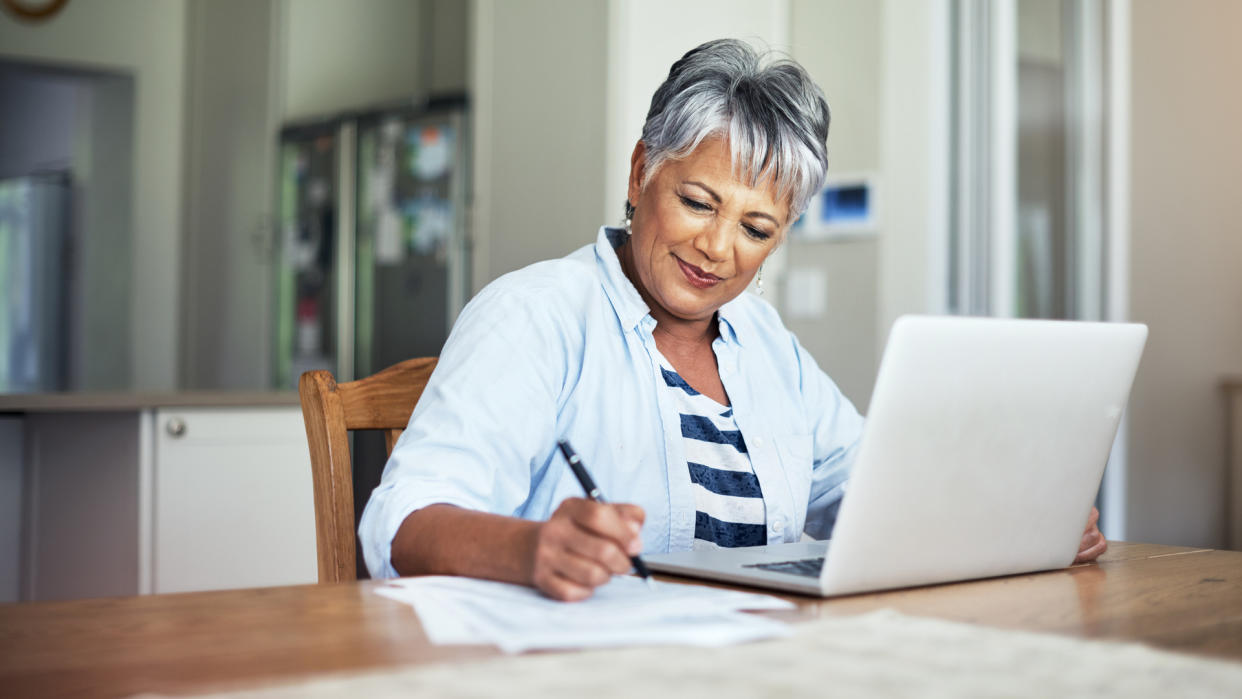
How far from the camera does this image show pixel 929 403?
0.87m

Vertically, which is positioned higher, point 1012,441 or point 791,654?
point 1012,441

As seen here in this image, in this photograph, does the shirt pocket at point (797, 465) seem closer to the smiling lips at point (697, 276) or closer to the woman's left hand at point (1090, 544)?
the smiling lips at point (697, 276)

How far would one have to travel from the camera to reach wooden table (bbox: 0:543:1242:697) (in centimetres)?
64

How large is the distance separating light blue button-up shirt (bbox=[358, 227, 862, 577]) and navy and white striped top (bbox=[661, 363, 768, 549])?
0.05ft

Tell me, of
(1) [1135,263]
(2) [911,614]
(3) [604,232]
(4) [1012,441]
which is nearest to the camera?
(2) [911,614]

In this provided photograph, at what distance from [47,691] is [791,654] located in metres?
0.39

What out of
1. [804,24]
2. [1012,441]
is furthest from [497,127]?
[1012,441]

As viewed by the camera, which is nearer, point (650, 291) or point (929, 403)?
point (929, 403)

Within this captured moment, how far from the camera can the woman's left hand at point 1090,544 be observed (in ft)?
3.82

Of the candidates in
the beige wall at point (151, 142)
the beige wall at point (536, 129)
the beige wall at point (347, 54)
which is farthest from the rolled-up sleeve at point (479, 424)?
the beige wall at point (151, 142)

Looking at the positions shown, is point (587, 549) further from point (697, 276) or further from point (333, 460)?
point (697, 276)

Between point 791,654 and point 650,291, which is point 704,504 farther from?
point 791,654

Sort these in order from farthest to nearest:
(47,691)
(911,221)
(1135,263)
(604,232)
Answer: (1135,263), (911,221), (604,232), (47,691)

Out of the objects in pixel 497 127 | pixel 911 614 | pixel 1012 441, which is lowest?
pixel 911 614
